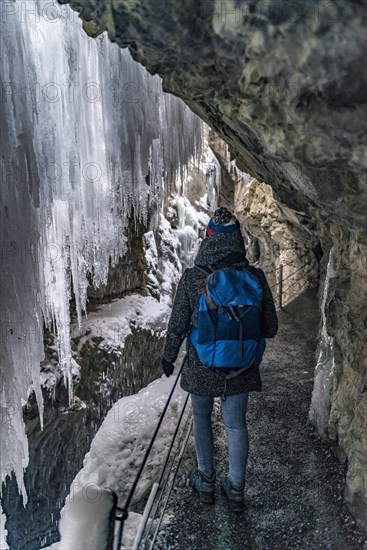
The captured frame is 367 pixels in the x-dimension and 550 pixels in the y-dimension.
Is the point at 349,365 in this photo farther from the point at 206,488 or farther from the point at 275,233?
the point at 275,233

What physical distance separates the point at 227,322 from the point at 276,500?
1440 mm

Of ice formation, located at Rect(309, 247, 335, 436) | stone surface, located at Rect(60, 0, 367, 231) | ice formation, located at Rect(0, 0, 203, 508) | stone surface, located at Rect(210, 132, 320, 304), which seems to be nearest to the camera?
stone surface, located at Rect(60, 0, 367, 231)

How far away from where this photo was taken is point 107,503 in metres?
1.67

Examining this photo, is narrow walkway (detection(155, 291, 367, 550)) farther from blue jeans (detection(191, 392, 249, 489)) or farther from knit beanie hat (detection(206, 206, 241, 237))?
knit beanie hat (detection(206, 206, 241, 237))

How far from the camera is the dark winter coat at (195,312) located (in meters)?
2.55

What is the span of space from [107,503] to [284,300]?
9.06 m

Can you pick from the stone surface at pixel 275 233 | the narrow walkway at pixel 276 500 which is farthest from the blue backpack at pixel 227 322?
the stone surface at pixel 275 233

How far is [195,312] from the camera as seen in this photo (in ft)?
8.36

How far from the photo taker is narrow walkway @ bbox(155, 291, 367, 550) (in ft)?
8.67

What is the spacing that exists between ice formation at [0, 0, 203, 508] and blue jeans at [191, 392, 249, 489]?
2.76 metres

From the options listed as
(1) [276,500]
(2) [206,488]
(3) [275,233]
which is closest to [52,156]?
(2) [206,488]

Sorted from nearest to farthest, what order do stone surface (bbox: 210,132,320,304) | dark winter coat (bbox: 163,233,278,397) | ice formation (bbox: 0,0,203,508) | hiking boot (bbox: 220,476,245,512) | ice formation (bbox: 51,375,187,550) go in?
dark winter coat (bbox: 163,233,278,397), hiking boot (bbox: 220,476,245,512), ice formation (bbox: 51,375,187,550), ice formation (bbox: 0,0,203,508), stone surface (bbox: 210,132,320,304)

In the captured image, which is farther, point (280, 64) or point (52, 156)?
point (52, 156)

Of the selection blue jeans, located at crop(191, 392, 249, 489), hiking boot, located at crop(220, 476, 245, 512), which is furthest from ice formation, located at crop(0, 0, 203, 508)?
hiking boot, located at crop(220, 476, 245, 512)
